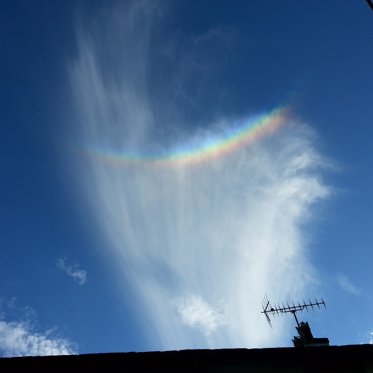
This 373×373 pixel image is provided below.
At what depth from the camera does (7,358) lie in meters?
11.3

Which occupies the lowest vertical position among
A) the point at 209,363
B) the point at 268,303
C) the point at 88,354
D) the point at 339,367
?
the point at 339,367

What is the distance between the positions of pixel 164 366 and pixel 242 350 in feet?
8.18

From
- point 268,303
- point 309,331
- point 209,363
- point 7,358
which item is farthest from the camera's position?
point 268,303

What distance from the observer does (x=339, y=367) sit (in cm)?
1242

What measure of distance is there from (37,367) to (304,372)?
8.27 metres

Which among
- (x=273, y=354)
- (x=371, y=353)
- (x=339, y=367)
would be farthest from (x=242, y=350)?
(x=371, y=353)

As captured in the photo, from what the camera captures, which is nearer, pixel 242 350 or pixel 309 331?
pixel 242 350

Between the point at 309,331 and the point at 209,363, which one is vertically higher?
the point at 309,331

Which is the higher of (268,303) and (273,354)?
(268,303)

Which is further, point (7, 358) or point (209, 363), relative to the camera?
point (209, 363)

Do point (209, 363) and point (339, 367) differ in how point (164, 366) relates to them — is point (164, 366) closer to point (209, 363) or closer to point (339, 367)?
point (209, 363)

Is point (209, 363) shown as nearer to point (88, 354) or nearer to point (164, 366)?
point (164, 366)

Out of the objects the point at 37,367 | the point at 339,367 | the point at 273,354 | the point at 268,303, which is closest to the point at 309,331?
the point at 268,303

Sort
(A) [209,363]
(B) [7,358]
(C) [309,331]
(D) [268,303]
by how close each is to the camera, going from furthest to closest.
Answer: (D) [268,303] → (C) [309,331] → (A) [209,363] → (B) [7,358]
